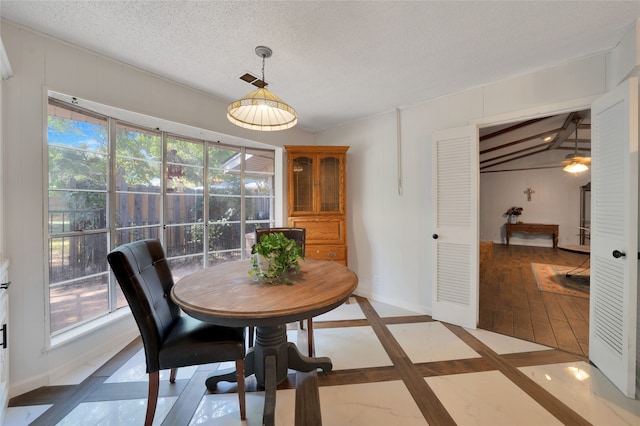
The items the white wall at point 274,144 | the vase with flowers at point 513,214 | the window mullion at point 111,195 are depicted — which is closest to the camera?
the white wall at point 274,144

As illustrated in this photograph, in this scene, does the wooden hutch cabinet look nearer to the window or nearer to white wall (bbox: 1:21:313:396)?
the window

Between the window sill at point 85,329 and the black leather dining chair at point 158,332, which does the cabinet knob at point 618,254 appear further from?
the window sill at point 85,329

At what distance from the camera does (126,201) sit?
93.7 inches

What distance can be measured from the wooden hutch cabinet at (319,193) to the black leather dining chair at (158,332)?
188 centimetres

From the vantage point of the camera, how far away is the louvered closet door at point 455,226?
8.05ft

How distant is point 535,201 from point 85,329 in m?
10.3

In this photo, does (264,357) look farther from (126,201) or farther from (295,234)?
(126,201)

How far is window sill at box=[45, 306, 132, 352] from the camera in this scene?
70.5 inches

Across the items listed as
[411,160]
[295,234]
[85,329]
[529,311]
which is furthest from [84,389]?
[529,311]

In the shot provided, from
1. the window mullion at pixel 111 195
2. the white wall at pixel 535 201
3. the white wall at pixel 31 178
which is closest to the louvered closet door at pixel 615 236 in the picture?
the white wall at pixel 31 178

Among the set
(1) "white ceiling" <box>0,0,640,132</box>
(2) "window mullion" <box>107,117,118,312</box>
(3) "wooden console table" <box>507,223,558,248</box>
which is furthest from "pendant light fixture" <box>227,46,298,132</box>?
(3) "wooden console table" <box>507,223,558,248</box>

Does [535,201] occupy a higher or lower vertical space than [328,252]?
higher

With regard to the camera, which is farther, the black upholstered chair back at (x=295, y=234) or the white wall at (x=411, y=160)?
the black upholstered chair back at (x=295, y=234)

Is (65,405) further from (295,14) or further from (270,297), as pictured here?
(295,14)
